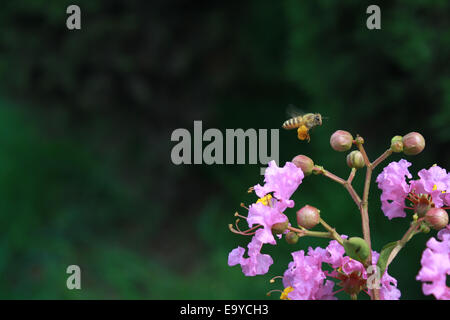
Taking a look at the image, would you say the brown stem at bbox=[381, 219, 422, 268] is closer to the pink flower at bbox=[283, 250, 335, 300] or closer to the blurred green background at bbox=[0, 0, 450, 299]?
the pink flower at bbox=[283, 250, 335, 300]

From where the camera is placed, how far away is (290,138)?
3512 mm

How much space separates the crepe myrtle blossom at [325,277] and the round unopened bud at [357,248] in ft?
0.28

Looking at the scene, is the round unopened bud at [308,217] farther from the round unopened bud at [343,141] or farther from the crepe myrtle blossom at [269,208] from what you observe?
the round unopened bud at [343,141]

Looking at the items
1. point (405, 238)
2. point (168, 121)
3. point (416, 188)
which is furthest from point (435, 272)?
point (168, 121)

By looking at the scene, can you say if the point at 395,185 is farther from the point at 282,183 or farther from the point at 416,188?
the point at 282,183

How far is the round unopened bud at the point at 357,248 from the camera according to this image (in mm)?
652

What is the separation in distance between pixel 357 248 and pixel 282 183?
0.15 m

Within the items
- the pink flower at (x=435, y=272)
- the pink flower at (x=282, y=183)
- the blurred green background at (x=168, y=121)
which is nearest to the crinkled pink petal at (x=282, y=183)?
the pink flower at (x=282, y=183)

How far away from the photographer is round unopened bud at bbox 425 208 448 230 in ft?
2.34

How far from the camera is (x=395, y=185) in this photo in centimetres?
80

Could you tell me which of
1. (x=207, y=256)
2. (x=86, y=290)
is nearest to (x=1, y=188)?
(x=86, y=290)

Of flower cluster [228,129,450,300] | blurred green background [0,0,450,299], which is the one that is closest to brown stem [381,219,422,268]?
flower cluster [228,129,450,300]

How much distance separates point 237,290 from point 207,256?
23.3 inches
